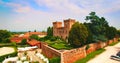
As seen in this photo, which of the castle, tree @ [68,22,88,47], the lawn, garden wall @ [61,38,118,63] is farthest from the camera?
the castle

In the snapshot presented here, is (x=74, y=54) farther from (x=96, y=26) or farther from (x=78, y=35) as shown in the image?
(x=96, y=26)

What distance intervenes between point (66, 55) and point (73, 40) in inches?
417

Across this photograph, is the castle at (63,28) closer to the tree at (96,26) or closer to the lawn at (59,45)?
the lawn at (59,45)

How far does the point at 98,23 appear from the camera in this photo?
3509 centimetres

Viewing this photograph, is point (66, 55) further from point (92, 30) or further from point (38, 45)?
point (38, 45)

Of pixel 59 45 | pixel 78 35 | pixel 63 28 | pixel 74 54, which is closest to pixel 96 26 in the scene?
pixel 78 35

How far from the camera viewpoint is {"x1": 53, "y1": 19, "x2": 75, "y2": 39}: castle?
56978 millimetres

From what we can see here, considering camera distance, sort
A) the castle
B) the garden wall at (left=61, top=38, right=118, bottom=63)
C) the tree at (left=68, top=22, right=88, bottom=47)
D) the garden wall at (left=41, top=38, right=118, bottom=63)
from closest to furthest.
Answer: the garden wall at (left=41, top=38, right=118, bottom=63) → the garden wall at (left=61, top=38, right=118, bottom=63) → the tree at (left=68, top=22, right=88, bottom=47) → the castle

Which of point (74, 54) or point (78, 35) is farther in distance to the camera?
point (78, 35)

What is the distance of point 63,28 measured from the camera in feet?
203

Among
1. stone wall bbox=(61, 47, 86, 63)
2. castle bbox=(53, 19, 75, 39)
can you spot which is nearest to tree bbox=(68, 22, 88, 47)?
stone wall bbox=(61, 47, 86, 63)

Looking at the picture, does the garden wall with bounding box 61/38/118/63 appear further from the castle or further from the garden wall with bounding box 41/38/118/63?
the castle

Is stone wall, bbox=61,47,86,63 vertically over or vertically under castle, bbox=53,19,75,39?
under

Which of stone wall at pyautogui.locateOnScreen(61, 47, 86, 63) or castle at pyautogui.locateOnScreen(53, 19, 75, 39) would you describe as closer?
stone wall at pyautogui.locateOnScreen(61, 47, 86, 63)
